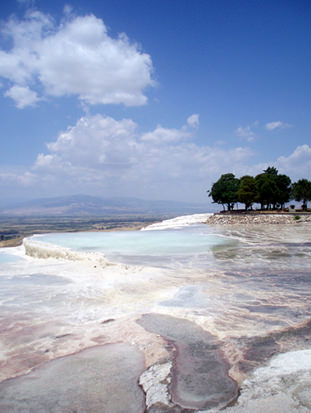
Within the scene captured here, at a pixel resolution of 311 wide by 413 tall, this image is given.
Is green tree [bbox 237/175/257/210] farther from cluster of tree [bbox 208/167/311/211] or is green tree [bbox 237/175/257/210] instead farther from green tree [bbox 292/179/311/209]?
green tree [bbox 292/179/311/209]

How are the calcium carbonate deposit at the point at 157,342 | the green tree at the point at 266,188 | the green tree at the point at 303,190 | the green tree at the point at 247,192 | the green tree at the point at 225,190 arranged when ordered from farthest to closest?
the green tree at the point at 303,190
the green tree at the point at 266,188
the green tree at the point at 225,190
the green tree at the point at 247,192
the calcium carbonate deposit at the point at 157,342

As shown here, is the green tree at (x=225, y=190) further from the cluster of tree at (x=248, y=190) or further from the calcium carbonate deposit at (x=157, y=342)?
the calcium carbonate deposit at (x=157, y=342)

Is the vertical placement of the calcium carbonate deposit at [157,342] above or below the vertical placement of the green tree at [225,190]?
below

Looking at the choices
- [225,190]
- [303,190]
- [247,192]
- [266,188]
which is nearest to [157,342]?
[247,192]

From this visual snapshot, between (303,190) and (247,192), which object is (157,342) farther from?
(303,190)

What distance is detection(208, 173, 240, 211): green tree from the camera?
49250mm

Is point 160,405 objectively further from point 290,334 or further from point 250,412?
point 290,334

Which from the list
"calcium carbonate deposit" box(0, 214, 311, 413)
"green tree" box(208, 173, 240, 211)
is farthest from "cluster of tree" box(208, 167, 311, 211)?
"calcium carbonate deposit" box(0, 214, 311, 413)

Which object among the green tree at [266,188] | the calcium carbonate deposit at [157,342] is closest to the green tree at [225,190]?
the green tree at [266,188]

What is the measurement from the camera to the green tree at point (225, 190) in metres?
49.2

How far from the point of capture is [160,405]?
11.2 feet

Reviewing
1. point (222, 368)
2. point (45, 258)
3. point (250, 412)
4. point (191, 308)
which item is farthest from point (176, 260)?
point (250, 412)

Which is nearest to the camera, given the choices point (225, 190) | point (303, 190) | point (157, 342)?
point (157, 342)

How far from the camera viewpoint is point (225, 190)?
50.1m
